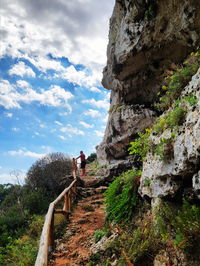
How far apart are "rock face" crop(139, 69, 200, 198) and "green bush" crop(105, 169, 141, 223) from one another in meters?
0.66

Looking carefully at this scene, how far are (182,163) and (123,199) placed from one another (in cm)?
240

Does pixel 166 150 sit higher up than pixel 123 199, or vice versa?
pixel 166 150

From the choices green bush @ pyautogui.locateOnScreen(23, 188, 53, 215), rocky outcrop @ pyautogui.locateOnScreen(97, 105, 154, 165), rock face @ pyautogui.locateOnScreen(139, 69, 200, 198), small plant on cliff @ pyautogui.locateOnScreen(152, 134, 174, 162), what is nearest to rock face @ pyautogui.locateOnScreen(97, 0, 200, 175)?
rocky outcrop @ pyautogui.locateOnScreen(97, 105, 154, 165)

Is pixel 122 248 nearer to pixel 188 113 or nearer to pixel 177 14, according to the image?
pixel 188 113

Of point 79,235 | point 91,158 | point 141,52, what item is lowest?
point 79,235

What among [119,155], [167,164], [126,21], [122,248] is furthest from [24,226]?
[126,21]

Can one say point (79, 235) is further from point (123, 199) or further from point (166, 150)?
point (166, 150)

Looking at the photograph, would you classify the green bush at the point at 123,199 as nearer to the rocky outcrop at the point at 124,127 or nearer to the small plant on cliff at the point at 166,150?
the small plant on cliff at the point at 166,150

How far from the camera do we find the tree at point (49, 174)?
50.8 ft

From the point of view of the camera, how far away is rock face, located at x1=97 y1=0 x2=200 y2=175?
10.4 metres

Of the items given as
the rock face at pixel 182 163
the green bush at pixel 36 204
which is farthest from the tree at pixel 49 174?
the rock face at pixel 182 163

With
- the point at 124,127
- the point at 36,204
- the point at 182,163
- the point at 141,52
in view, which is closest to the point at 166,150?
the point at 182,163

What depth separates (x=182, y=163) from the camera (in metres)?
3.82

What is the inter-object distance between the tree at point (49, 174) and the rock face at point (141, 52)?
3687 millimetres
